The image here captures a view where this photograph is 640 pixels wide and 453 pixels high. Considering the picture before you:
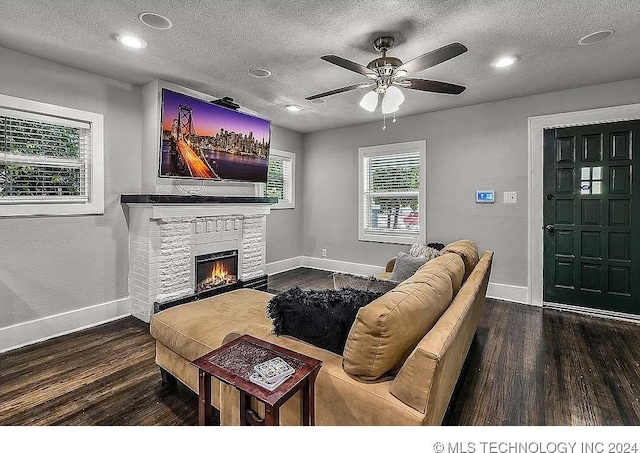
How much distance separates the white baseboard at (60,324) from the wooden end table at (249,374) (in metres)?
2.54

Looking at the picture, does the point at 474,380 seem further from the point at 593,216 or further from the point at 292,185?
the point at 292,185

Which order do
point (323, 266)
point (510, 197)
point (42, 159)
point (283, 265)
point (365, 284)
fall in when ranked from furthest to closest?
point (323, 266) < point (283, 265) < point (510, 197) < point (42, 159) < point (365, 284)

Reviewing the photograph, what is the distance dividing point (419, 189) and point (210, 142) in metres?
2.95

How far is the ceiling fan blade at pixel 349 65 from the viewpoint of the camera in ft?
7.45

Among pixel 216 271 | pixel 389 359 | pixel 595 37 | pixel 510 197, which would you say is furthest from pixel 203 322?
pixel 510 197

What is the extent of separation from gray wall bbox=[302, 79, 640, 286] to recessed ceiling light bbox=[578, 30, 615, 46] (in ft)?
4.23

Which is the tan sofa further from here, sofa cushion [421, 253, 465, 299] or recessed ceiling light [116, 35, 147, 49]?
recessed ceiling light [116, 35, 147, 49]

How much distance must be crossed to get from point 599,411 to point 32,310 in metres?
4.34

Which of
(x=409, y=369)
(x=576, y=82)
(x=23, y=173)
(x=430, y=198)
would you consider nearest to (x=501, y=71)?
(x=576, y=82)

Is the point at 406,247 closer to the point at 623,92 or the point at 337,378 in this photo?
the point at 623,92

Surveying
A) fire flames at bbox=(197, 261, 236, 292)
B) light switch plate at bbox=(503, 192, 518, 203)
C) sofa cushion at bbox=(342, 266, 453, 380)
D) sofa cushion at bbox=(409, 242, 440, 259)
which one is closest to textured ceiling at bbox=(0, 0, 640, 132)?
light switch plate at bbox=(503, 192, 518, 203)

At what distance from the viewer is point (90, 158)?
334 cm

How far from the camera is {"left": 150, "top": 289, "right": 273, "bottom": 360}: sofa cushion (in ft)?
6.37

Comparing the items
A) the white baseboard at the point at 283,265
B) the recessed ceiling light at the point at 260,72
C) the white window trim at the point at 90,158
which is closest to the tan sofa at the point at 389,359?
the white window trim at the point at 90,158
